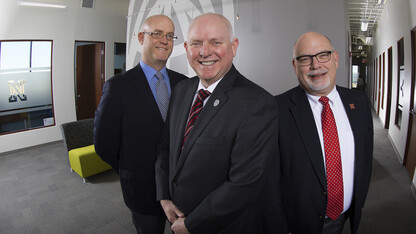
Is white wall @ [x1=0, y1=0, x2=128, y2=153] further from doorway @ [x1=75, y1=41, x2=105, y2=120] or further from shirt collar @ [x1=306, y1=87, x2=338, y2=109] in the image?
shirt collar @ [x1=306, y1=87, x2=338, y2=109]

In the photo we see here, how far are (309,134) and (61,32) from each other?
7457 mm

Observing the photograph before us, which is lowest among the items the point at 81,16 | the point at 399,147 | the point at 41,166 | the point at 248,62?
the point at 41,166

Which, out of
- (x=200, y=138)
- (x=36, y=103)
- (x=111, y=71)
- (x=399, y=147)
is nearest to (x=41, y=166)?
(x=36, y=103)

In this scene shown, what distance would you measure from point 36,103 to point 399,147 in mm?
8873

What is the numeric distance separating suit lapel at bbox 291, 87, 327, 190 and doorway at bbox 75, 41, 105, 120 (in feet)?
25.6

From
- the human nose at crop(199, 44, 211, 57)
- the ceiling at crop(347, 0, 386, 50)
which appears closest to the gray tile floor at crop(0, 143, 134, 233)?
the human nose at crop(199, 44, 211, 57)

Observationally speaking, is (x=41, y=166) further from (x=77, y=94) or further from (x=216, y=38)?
(x=216, y=38)

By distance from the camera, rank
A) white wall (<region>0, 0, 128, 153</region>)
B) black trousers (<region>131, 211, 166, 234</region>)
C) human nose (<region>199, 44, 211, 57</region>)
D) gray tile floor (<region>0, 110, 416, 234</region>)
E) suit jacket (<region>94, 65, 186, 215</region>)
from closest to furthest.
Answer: human nose (<region>199, 44, 211, 57</region>)
suit jacket (<region>94, 65, 186, 215</region>)
black trousers (<region>131, 211, 166, 234</region>)
gray tile floor (<region>0, 110, 416, 234</region>)
white wall (<region>0, 0, 128, 153</region>)

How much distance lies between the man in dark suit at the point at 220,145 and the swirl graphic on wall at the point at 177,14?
3113 millimetres

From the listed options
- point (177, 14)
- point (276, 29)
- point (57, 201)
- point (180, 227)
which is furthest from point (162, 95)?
point (177, 14)

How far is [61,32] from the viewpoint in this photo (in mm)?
6742

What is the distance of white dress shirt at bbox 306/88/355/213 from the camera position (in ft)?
4.59

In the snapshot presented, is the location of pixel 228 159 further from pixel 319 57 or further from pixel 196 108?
pixel 319 57

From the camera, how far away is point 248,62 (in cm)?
405
